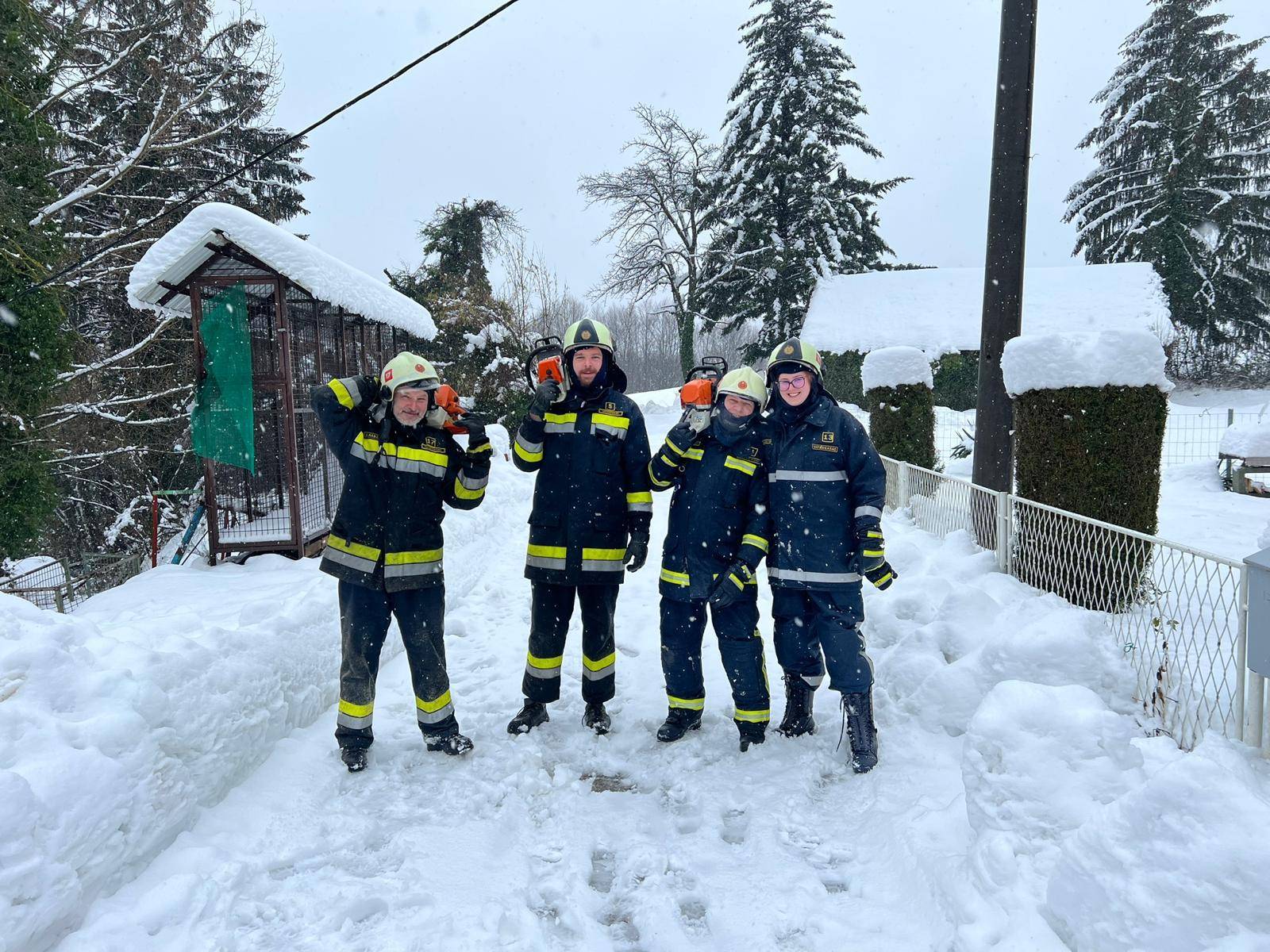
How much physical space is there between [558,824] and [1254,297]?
3442cm

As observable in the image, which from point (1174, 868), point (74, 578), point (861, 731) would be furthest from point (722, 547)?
point (74, 578)

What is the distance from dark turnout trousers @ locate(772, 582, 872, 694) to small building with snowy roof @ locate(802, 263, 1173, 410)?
814 inches

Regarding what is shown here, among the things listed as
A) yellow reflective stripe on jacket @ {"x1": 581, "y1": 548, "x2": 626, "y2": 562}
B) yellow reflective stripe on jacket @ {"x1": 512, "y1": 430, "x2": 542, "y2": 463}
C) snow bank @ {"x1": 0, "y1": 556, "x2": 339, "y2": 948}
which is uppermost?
yellow reflective stripe on jacket @ {"x1": 512, "y1": 430, "x2": 542, "y2": 463}

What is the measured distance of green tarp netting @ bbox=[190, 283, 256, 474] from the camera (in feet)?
22.2

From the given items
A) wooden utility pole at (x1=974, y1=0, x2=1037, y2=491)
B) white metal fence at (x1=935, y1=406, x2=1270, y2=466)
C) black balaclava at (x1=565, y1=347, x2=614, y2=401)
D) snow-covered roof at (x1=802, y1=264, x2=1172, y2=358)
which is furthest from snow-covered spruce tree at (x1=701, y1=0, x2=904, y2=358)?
black balaclava at (x1=565, y1=347, x2=614, y2=401)

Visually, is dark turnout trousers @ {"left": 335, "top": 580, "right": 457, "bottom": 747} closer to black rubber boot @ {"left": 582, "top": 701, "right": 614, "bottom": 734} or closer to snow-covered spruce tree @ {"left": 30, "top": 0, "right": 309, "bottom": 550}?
black rubber boot @ {"left": 582, "top": 701, "right": 614, "bottom": 734}

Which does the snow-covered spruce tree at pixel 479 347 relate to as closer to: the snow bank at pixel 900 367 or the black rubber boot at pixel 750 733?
the snow bank at pixel 900 367

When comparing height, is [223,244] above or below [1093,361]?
above

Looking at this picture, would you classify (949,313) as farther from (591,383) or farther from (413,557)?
(413,557)

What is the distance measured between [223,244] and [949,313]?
23.9 m

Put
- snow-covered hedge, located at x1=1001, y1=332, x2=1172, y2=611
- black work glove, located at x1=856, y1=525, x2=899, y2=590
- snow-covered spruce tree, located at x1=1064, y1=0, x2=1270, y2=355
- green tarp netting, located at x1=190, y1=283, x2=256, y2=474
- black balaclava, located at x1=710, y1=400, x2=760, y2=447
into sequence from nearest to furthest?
black work glove, located at x1=856, y1=525, x2=899, y2=590
black balaclava, located at x1=710, y1=400, x2=760, y2=447
snow-covered hedge, located at x1=1001, y1=332, x2=1172, y2=611
green tarp netting, located at x1=190, y1=283, x2=256, y2=474
snow-covered spruce tree, located at x1=1064, y1=0, x2=1270, y2=355

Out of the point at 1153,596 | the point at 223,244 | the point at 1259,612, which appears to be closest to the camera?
the point at 1259,612

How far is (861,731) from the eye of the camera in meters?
3.54

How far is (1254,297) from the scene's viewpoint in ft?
88.6
